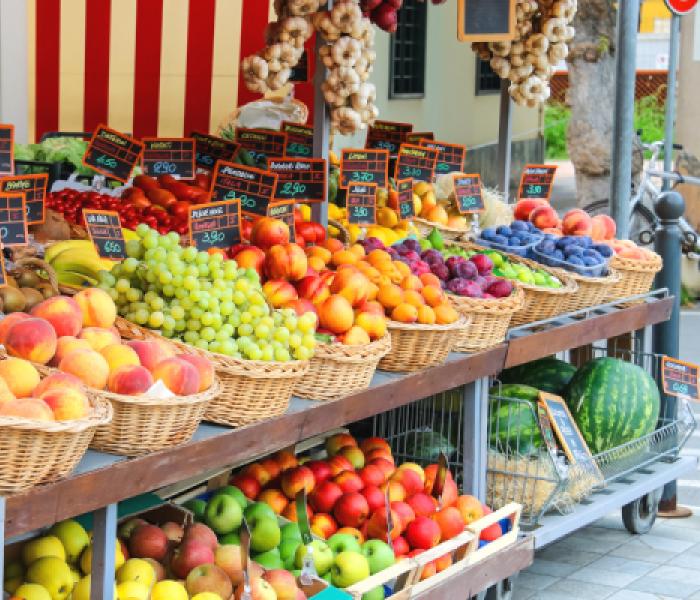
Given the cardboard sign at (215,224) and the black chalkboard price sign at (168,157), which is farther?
the black chalkboard price sign at (168,157)

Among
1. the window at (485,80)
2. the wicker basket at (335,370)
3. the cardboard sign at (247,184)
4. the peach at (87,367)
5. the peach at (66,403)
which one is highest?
the window at (485,80)

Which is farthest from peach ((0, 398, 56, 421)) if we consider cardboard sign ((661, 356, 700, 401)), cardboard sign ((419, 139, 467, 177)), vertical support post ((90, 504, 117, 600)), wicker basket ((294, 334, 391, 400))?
cardboard sign ((419, 139, 467, 177))

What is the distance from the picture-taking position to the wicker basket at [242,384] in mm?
3227

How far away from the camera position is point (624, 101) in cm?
623

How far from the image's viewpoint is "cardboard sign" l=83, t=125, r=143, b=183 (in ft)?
16.5

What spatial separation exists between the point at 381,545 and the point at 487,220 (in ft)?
8.60

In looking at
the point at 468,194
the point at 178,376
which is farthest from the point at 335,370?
the point at 468,194

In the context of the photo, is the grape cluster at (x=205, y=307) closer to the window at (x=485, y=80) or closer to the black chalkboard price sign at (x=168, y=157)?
the black chalkboard price sign at (x=168, y=157)

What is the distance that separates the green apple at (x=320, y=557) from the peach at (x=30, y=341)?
1044mm

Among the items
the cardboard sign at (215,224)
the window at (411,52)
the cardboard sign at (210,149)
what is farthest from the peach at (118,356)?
the window at (411,52)

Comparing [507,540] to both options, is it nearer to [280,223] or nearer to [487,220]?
[280,223]

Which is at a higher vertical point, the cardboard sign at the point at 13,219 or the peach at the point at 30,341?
the cardboard sign at the point at 13,219

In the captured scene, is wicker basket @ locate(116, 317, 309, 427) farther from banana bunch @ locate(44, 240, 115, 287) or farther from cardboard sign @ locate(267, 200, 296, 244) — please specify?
cardboard sign @ locate(267, 200, 296, 244)

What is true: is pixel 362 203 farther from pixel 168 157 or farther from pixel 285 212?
pixel 168 157
